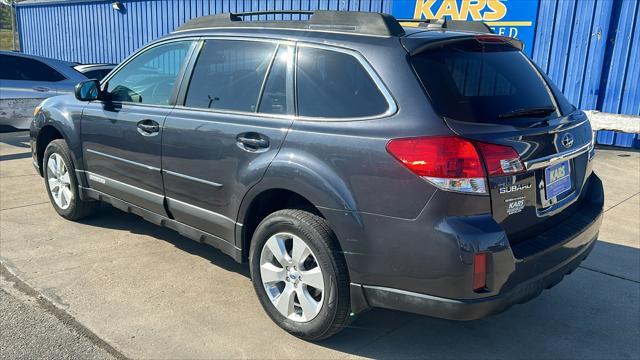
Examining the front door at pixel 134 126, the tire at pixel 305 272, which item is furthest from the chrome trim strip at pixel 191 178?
the tire at pixel 305 272

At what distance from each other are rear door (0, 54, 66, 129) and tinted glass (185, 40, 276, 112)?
6232mm

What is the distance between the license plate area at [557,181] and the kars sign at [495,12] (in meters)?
6.56

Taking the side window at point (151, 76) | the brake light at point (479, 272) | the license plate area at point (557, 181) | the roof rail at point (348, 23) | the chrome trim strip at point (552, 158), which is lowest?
the brake light at point (479, 272)

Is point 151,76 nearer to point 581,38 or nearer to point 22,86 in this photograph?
point 22,86

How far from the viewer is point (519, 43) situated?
3.47 metres

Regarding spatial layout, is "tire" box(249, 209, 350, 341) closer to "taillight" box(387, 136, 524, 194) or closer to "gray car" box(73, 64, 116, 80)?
"taillight" box(387, 136, 524, 194)

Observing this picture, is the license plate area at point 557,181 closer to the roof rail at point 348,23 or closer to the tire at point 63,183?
the roof rail at point 348,23

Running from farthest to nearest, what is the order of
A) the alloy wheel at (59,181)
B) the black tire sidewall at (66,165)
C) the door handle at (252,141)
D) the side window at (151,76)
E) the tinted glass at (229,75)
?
the alloy wheel at (59,181) < the black tire sidewall at (66,165) < the side window at (151,76) < the tinted glass at (229,75) < the door handle at (252,141)

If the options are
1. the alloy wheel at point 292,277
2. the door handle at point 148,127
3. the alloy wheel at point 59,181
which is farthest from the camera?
the alloy wheel at point 59,181

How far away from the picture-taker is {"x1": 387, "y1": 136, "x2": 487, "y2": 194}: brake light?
8.21 feet

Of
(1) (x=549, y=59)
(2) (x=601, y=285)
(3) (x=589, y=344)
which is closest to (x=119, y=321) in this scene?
(3) (x=589, y=344)

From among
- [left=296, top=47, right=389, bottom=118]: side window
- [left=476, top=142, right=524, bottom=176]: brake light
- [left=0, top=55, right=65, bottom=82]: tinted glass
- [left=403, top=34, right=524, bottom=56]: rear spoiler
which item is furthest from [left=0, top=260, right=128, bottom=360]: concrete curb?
[left=0, top=55, right=65, bottom=82]: tinted glass

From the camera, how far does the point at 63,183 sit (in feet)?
16.7

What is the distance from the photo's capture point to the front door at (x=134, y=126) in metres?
3.99
